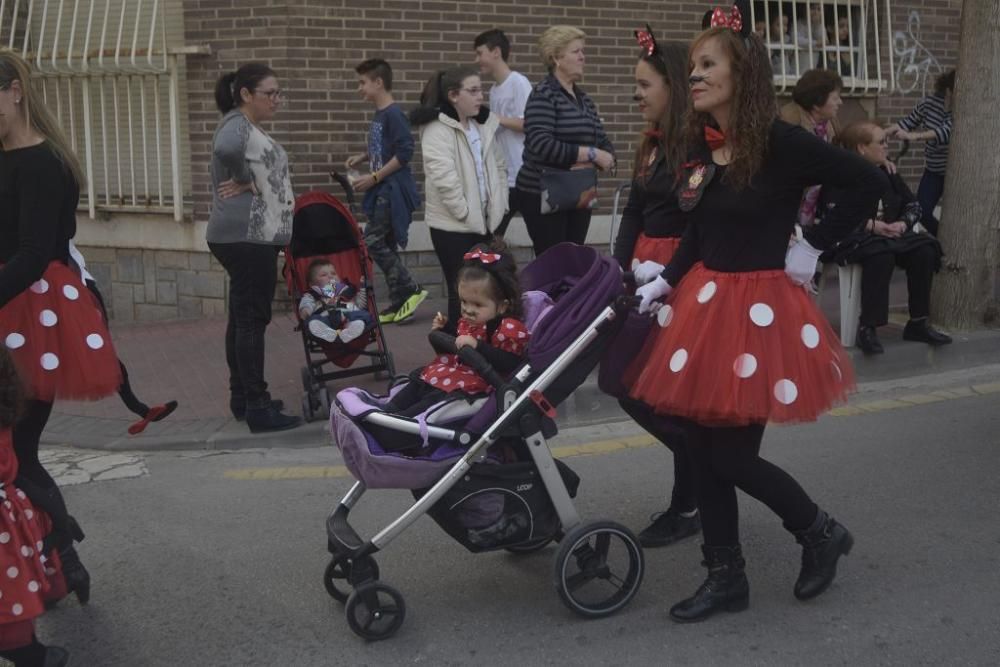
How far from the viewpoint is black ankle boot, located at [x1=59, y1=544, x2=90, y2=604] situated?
4.32m

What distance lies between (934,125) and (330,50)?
499cm

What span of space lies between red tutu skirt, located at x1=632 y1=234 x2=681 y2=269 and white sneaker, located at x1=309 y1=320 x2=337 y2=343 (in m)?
2.43

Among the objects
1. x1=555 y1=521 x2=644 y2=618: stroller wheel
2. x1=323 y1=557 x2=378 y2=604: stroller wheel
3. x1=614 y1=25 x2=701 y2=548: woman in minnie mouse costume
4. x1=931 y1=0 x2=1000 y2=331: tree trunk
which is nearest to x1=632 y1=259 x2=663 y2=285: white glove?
x1=614 y1=25 x2=701 y2=548: woman in minnie mouse costume

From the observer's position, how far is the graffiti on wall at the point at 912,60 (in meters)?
11.7

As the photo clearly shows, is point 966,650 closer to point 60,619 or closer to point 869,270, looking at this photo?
point 60,619

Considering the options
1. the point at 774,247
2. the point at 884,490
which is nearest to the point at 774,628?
the point at 774,247

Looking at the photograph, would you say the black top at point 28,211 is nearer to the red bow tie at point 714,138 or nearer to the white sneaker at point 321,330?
the red bow tie at point 714,138

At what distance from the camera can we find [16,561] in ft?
11.7

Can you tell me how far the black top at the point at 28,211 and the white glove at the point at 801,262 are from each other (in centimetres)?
247

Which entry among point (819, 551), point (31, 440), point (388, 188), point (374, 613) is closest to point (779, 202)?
point (819, 551)

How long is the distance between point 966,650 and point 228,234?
4.17 m

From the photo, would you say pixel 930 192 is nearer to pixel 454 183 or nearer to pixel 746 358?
pixel 454 183

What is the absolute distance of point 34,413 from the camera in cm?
424

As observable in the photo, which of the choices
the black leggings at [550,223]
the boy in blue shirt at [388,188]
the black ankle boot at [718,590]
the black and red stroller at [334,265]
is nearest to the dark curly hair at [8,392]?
the black ankle boot at [718,590]
